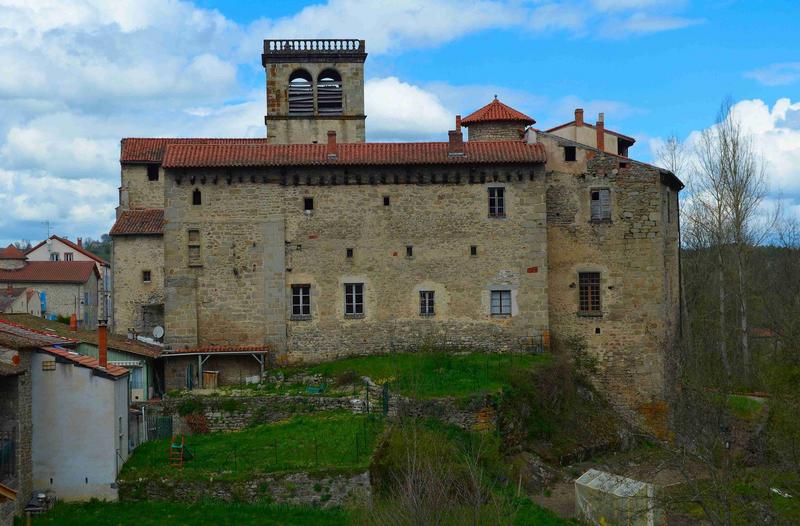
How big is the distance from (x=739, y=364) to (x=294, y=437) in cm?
2434

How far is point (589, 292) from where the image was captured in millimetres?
33031

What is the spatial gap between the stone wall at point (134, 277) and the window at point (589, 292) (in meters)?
17.4

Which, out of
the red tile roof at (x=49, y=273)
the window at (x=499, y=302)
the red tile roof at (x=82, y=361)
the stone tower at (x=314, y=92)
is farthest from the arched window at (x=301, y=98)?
the red tile roof at (x=49, y=273)

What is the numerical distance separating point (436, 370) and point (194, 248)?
9.34 m

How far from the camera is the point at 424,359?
102 ft

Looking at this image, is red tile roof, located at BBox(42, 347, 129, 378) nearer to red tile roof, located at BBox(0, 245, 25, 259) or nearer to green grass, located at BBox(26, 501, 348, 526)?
green grass, located at BBox(26, 501, 348, 526)

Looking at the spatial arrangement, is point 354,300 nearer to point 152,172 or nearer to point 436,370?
point 436,370

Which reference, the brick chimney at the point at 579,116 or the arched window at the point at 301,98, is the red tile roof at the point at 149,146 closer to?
the arched window at the point at 301,98

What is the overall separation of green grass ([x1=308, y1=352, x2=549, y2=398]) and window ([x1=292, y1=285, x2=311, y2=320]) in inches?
73.3

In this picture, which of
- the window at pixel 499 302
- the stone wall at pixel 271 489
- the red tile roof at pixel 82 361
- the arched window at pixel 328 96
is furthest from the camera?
the arched window at pixel 328 96

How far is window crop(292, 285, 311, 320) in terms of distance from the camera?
32.3m

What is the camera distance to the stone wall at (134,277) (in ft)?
128

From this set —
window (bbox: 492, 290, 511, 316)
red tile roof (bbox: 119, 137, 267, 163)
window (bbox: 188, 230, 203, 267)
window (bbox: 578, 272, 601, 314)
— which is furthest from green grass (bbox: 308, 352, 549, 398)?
red tile roof (bbox: 119, 137, 267, 163)

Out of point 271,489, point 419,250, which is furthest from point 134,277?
point 271,489
